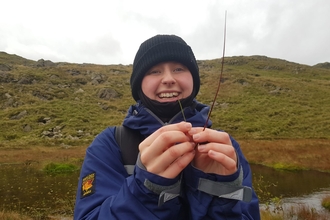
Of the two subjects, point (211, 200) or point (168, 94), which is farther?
point (168, 94)

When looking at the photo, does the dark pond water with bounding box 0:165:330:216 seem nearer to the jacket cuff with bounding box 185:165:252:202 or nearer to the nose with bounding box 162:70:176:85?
the nose with bounding box 162:70:176:85

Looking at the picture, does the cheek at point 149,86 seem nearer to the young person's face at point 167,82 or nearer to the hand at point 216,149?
the young person's face at point 167,82

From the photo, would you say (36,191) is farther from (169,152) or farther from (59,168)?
(169,152)

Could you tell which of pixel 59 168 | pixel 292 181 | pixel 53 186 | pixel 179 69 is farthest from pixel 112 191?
pixel 59 168

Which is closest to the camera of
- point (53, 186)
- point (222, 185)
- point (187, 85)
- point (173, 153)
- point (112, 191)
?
point (173, 153)

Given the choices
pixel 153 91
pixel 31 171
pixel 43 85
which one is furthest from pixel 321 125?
pixel 43 85

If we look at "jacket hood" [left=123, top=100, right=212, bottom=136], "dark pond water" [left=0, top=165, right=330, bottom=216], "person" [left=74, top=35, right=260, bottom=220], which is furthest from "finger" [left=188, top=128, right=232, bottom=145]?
"dark pond water" [left=0, top=165, right=330, bottom=216]

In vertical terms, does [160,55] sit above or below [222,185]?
above
